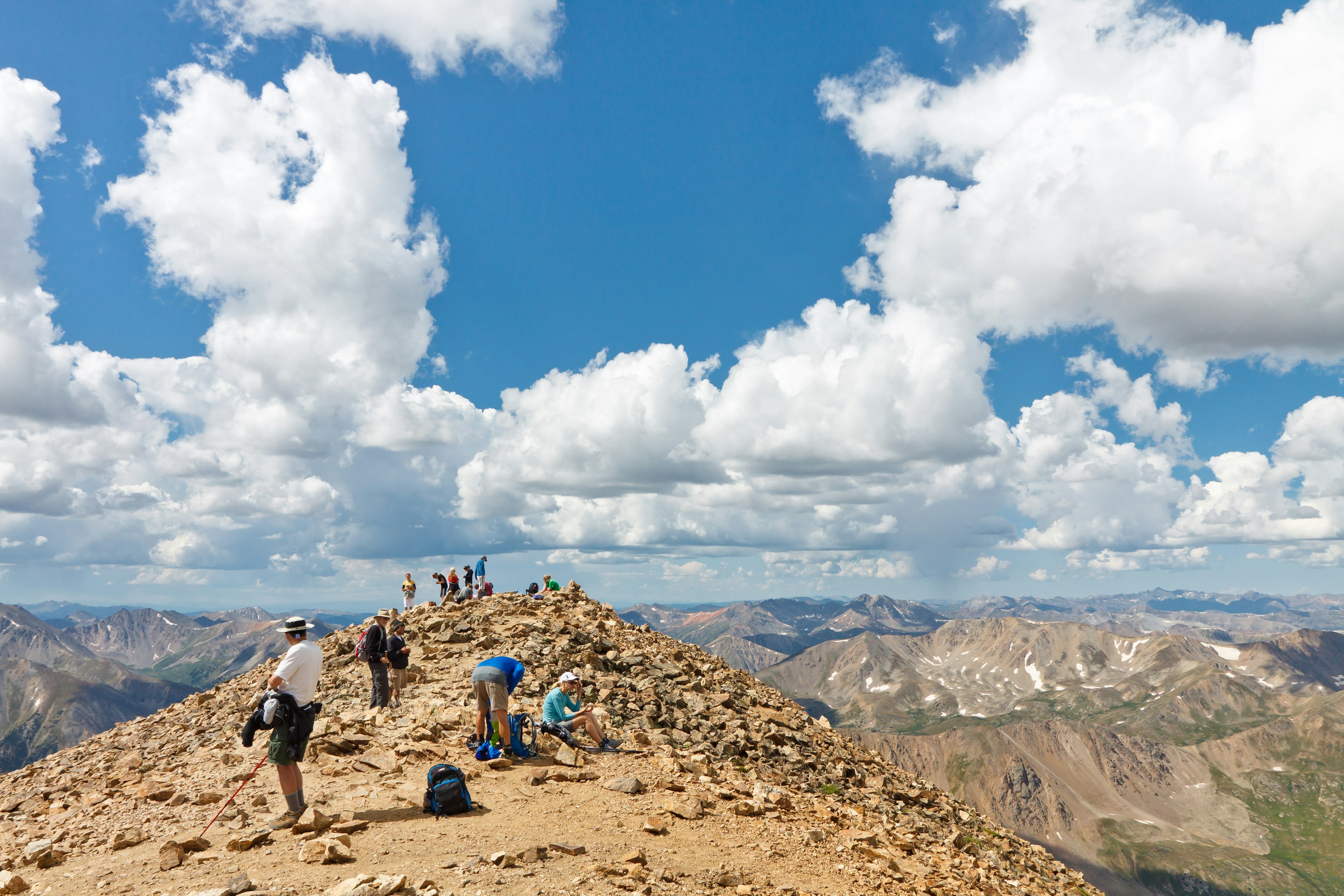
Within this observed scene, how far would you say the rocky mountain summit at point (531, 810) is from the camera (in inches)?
512

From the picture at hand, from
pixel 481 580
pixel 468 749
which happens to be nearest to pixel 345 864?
pixel 468 749

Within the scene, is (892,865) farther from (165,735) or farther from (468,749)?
(165,735)

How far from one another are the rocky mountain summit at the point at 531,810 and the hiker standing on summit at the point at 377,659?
118 centimetres

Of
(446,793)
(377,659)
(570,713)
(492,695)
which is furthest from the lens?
(377,659)

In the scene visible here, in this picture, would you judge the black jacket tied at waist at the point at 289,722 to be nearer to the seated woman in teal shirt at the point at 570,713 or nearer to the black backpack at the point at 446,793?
the black backpack at the point at 446,793

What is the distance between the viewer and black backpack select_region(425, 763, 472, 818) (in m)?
15.6

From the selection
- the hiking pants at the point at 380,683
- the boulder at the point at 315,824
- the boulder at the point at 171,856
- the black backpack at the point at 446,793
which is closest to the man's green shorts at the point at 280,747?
the boulder at the point at 315,824

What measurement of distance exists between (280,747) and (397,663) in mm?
13149

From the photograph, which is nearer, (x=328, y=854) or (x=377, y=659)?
(x=328, y=854)

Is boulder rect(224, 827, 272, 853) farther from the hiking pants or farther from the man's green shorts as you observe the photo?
the hiking pants

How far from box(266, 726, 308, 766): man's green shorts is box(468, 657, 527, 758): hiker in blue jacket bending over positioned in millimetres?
4780

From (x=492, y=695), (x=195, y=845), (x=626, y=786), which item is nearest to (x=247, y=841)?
(x=195, y=845)

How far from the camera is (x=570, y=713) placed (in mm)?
21156

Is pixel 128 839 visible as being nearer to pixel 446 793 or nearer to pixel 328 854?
pixel 328 854
